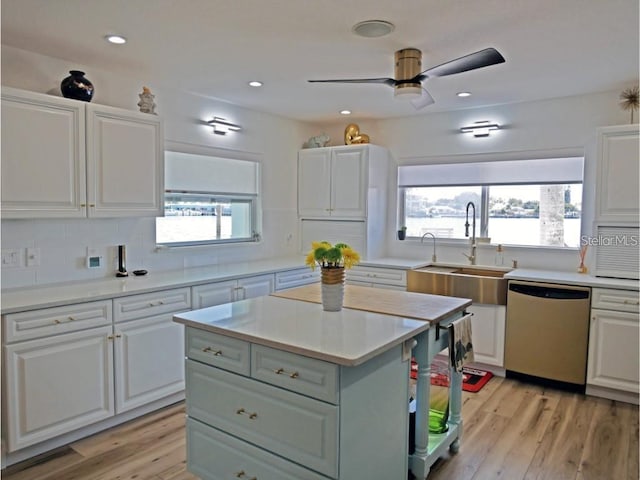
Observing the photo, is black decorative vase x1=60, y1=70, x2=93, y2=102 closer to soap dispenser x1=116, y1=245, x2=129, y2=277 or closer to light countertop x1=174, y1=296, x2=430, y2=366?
soap dispenser x1=116, y1=245, x2=129, y2=277

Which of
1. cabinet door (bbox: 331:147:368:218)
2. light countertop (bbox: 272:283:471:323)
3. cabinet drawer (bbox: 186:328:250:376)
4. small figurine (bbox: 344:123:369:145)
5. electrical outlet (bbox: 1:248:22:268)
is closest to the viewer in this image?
cabinet drawer (bbox: 186:328:250:376)

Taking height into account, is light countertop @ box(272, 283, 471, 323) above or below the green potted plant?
below

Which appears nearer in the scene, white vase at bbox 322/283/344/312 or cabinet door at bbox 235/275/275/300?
white vase at bbox 322/283/344/312

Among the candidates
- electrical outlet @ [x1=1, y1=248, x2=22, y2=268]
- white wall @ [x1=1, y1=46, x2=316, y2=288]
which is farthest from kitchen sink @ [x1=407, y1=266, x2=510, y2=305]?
electrical outlet @ [x1=1, y1=248, x2=22, y2=268]

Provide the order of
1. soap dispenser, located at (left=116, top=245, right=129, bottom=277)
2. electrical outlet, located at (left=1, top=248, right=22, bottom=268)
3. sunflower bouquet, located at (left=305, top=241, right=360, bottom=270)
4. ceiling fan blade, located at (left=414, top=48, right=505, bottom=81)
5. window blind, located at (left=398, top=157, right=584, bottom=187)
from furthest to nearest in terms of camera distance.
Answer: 1. window blind, located at (left=398, top=157, right=584, bottom=187)
2. soap dispenser, located at (left=116, top=245, right=129, bottom=277)
3. electrical outlet, located at (left=1, top=248, right=22, bottom=268)
4. sunflower bouquet, located at (left=305, top=241, right=360, bottom=270)
5. ceiling fan blade, located at (left=414, top=48, right=505, bottom=81)

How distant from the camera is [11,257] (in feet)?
9.48

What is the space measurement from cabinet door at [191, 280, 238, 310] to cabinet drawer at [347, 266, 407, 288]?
1.47m

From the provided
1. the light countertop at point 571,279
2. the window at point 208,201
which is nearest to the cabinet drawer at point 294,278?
the window at point 208,201

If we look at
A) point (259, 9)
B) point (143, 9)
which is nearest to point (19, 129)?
point (143, 9)

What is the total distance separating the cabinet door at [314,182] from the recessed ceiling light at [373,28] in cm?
240

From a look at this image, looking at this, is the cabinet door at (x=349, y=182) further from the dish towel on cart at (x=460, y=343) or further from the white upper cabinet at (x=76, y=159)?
the dish towel on cart at (x=460, y=343)

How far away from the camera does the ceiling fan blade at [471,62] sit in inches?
84.7

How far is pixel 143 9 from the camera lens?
2312 millimetres

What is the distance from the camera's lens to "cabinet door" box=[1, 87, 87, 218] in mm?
2609
